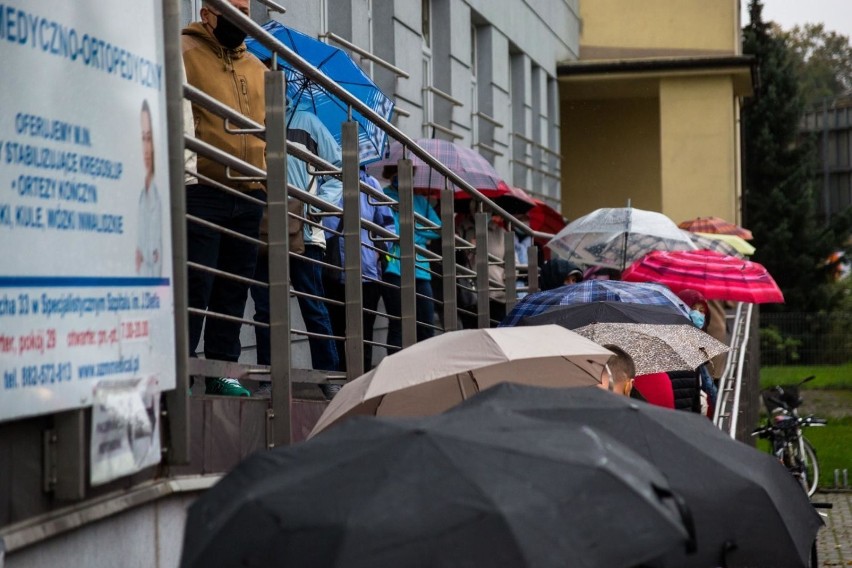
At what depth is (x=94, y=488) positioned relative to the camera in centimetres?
519

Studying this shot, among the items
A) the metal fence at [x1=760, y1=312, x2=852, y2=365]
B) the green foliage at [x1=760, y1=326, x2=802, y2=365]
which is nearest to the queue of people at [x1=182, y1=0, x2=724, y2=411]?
the metal fence at [x1=760, y1=312, x2=852, y2=365]

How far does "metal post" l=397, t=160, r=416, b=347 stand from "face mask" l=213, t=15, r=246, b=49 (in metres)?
1.85

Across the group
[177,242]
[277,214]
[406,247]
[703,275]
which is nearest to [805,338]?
[703,275]

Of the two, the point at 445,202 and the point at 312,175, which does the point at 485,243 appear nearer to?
the point at 445,202

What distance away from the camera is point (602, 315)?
930 centimetres

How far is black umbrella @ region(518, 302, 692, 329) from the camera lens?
30.5ft

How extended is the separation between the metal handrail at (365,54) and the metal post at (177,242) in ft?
27.8

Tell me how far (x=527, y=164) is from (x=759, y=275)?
35.4 feet

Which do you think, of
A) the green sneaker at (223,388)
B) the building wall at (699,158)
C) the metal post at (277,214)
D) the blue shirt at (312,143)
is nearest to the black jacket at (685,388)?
the blue shirt at (312,143)

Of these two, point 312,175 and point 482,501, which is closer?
point 482,501

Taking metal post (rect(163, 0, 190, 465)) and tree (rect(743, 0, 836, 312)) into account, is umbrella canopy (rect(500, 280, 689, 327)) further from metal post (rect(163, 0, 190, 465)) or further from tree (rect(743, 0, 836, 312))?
tree (rect(743, 0, 836, 312))

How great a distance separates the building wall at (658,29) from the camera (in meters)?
32.0

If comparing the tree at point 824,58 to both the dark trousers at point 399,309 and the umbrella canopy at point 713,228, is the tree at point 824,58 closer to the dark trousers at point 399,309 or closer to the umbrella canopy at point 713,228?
the umbrella canopy at point 713,228

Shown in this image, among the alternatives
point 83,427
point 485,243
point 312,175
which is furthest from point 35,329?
point 485,243
